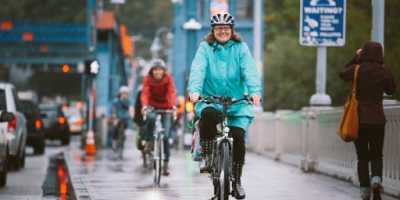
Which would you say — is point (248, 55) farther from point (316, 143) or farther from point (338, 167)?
point (316, 143)

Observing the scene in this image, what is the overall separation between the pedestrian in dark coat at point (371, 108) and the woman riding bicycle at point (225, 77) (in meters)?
1.23

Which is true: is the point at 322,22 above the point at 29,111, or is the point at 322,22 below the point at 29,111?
above

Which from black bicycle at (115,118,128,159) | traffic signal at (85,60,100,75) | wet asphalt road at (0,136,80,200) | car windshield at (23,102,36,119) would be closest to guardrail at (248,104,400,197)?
black bicycle at (115,118,128,159)

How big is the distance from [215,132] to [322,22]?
5.71 meters

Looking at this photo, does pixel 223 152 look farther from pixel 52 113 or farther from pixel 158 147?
pixel 52 113

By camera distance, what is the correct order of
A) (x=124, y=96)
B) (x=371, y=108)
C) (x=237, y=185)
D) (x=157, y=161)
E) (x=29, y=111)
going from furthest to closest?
1. (x=124, y=96)
2. (x=29, y=111)
3. (x=157, y=161)
4. (x=371, y=108)
5. (x=237, y=185)

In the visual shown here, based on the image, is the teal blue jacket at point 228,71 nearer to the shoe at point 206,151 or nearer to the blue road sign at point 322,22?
the shoe at point 206,151

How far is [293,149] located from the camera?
1347cm

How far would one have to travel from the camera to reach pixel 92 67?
19.0m

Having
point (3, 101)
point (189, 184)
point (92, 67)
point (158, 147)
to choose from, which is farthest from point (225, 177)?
point (92, 67)

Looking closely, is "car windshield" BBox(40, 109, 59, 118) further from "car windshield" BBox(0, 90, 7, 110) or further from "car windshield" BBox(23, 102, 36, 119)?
"car windshield" BBox(0, 90, 7, 110)

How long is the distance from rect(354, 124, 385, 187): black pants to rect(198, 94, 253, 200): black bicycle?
1416mm

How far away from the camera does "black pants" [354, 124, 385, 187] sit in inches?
275

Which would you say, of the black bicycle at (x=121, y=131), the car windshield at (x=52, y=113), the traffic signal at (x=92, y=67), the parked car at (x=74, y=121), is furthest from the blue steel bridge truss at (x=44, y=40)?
the black bicycle at (x=121, y=131)
